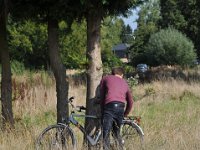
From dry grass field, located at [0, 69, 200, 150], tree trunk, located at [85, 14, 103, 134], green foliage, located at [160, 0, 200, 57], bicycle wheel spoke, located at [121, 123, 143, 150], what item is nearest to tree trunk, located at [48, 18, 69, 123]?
tree trunk, located at [85, 14, 103, 134]

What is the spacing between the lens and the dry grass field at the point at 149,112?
8.97m

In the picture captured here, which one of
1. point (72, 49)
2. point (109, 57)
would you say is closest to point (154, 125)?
point (72, 49)

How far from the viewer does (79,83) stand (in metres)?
23.3

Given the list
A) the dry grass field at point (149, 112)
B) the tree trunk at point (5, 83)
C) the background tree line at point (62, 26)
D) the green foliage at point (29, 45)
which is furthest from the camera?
the green foliage at point (29, 45)

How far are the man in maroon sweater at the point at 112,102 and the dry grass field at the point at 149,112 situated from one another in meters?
0.68

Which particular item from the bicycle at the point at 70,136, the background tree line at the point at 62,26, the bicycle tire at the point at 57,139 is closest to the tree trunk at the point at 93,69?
Answer: the background tree line at the point at 62,26

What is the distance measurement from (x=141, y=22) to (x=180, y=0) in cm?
3746

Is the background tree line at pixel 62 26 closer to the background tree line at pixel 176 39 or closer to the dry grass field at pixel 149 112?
the dry grass field at pixel 149 112

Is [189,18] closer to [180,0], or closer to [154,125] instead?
[180,0]

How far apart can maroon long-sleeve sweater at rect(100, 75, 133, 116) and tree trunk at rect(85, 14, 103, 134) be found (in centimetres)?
58

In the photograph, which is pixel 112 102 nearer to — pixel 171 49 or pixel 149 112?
pixel 149 112

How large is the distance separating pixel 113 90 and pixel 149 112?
7.49 meters

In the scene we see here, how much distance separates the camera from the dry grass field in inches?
353

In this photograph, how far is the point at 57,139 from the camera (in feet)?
28.3
